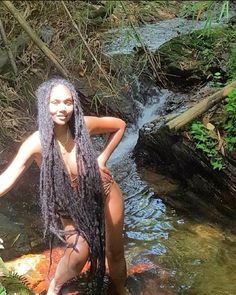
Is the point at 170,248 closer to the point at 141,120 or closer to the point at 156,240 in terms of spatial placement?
the point at 156,240

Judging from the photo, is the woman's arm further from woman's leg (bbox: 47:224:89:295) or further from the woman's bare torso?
woman's leg (bbox: 47:224:89:295)

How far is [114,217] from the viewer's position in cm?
325

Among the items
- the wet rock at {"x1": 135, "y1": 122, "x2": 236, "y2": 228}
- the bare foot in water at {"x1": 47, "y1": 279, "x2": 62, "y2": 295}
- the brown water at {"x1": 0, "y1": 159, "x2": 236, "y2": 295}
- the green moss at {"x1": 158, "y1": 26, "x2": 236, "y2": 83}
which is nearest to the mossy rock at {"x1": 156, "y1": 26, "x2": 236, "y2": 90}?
the green moss at {"x1": 158, "y1": 26, "x2": 236, "y2": 83}

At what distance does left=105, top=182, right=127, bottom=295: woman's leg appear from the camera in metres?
3.23

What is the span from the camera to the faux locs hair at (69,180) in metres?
2.92

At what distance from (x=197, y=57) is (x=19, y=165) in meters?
5.02

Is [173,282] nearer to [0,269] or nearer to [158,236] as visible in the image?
[158,236]

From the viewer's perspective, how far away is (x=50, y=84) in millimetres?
2953

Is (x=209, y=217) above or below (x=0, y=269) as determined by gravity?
below

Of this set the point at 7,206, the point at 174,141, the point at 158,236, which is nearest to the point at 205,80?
the point at 174,141

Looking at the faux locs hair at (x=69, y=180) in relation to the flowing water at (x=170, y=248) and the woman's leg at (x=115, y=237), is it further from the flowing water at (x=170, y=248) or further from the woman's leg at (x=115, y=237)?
the flowing water at (x=170, y=248)

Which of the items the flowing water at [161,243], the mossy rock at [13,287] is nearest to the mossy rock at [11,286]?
the mossy rock at [13,287]

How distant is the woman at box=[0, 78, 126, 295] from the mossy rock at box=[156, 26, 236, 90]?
3838 millimetres

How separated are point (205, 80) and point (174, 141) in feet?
5.91
